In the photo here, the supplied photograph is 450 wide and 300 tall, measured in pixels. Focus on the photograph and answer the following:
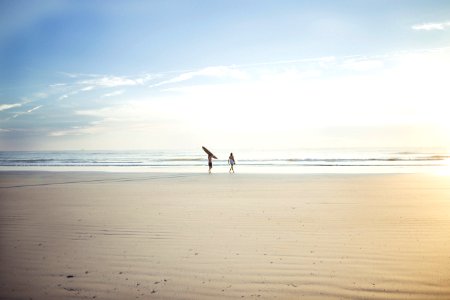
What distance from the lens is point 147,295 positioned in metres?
4.12

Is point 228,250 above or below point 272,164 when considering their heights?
below

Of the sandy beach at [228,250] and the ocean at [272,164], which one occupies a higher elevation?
the ocean at [272,164]

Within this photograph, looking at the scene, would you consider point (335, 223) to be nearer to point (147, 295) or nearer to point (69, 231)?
point (147, 295)

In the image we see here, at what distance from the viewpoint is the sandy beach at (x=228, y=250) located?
4250 millimetres

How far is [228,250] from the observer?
5.72 m

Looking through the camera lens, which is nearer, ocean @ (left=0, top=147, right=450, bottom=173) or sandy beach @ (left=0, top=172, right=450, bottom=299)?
sandy beach @ (left=0, top=172, right=450, bottom=299)

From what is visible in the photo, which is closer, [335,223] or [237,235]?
[237,235]

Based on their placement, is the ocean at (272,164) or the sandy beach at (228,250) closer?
the sandy beach at (228,250)

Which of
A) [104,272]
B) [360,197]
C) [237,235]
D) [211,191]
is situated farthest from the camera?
[211,191]

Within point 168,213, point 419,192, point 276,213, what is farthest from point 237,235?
point 419,192

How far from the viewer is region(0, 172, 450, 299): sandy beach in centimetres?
425

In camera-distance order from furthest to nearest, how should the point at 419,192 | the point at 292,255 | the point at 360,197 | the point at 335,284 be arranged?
the point at 419,192, the point at 360,197, the point at 292,255, the point at 335,284

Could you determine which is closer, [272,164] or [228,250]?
[228,250]

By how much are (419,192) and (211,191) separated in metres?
8.25
